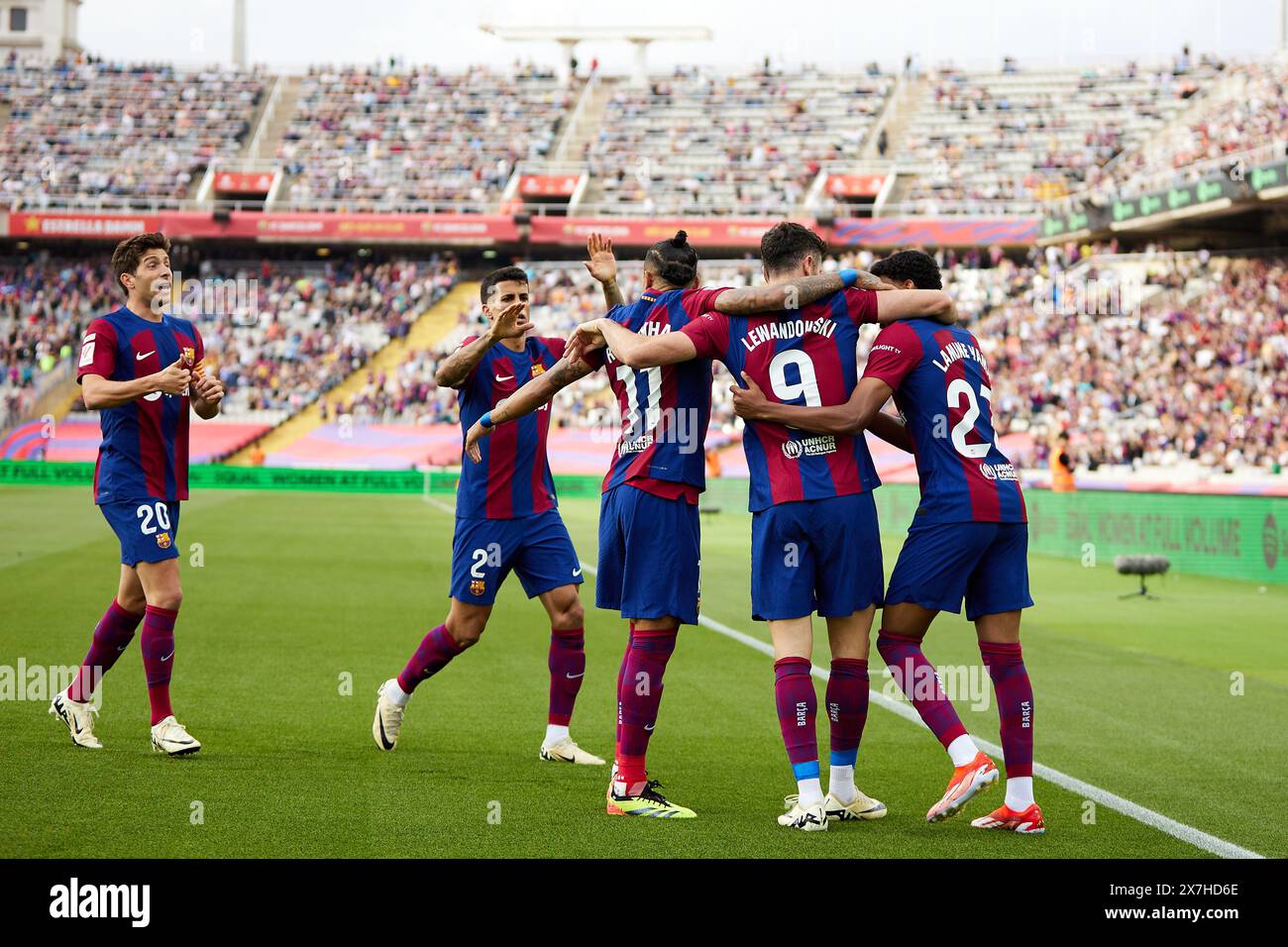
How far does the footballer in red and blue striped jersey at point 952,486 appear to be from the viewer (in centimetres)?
598

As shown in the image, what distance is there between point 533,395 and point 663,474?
0.68m

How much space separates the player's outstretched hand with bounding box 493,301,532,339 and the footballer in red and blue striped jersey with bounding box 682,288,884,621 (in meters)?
1.16

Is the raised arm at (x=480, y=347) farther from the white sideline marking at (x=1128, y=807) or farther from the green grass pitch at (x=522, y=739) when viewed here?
the white sideline marking at (x=1128, y=807)

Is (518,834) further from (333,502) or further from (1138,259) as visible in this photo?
(1138,259)

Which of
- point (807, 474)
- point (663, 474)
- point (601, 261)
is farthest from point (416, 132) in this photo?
point (807, 474)

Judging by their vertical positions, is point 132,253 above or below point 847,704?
above

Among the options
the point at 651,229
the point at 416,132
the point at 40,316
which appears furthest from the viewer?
the point at 416,132

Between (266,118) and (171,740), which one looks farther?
(266,118)

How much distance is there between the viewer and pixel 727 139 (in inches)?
2303

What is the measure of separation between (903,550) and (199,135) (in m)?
59.7

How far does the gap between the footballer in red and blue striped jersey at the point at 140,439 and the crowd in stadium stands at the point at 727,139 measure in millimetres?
47458

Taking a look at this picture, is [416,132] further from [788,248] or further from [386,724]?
[788,248]

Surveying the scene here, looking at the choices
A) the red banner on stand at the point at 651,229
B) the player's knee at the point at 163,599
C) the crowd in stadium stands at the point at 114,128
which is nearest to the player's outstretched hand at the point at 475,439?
the player's knee at the point at 163,599
